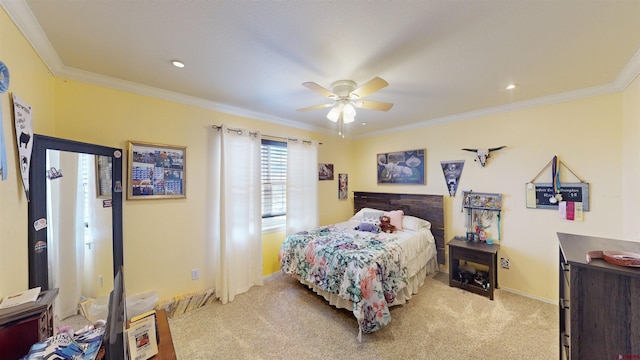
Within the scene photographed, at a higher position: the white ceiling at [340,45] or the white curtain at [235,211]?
the white ceiling at [340,45]

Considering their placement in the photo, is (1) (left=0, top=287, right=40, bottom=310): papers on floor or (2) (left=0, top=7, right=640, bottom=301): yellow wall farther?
(2) (left=0, top=7, right=640, bottom=301): yellow wall

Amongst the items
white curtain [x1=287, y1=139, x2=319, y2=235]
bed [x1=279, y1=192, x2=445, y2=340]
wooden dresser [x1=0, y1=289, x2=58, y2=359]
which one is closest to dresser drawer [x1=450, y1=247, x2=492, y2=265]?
bed [x1=279, y1=192, x2=445, y2=340]

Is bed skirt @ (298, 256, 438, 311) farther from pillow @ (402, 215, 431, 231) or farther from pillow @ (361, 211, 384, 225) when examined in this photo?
pillow @ (361, 211, 384, 225)

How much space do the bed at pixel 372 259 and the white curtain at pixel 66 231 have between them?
193 centimetres

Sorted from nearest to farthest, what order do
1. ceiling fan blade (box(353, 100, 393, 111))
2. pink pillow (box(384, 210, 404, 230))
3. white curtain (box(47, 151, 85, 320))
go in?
1. white curtain (box(47, 151, 85, 320))
2. ceiling fan blade (box(353, 100, 393, 111))
3. pink pillow (box(384, 210, 404, 230))

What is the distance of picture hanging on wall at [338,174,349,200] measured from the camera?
4508 mm

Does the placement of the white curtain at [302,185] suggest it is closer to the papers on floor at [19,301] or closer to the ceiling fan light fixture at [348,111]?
the ceiling fan light fixture at [348,111]

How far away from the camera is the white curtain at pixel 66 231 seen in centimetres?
157

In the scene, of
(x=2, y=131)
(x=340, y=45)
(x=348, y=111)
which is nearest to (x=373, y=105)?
(x=348, y=111)

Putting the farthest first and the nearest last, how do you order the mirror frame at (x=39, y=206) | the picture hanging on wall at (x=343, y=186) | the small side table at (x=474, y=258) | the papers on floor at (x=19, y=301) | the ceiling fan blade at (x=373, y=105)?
1. the picture hanging on wall at (x=343, y=186)
2. the small side table at (x=474, y=258)
3. the ceiling fan blade at (x=373, y=105)
4. the mirror frame at (x=39, y=206)
5. the papers on floor at (x=19, y=301)

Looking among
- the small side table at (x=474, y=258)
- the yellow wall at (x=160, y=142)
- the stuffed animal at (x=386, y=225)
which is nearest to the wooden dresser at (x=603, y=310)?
the small side table at (x=474, y=258)

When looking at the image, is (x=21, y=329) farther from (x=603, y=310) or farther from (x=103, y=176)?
(x=603, y=310)

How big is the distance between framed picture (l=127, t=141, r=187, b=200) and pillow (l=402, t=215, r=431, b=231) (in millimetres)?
3084

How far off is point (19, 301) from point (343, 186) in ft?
→ 13.1
